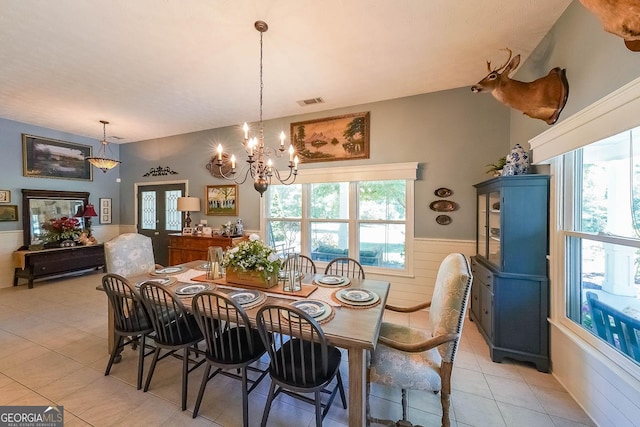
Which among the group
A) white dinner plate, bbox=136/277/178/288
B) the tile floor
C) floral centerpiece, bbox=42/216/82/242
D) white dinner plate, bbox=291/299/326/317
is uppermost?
floral centerpiece, bbox=42/216/82/242

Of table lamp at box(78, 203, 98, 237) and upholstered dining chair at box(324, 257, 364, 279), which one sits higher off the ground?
table lamp at box(78, 203, 98, 237)

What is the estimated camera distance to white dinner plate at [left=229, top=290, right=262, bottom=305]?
184cm

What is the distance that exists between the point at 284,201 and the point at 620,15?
3.90 metres

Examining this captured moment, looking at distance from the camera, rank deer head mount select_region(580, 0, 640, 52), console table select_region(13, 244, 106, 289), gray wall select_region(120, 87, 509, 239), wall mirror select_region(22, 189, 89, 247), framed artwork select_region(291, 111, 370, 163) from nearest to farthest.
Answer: deer head mount select_region(580, 0, 640, 52), gray wall select_region(120, 87, 509, 239), framed artwork select_region(291, 111, 370, 163), console table select_region(13, 244, 106, 289), wall mirror select_region(22, 189, 89, 247)

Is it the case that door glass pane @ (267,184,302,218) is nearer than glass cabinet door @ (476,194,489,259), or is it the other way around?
glass cabinet door @ (476,194,489,259)

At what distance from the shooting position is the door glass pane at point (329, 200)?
12.9ft

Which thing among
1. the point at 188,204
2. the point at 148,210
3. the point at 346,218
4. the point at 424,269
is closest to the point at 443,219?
the point at 424,269

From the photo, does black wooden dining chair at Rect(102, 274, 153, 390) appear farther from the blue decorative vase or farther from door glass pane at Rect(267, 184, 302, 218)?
the blue decorative vase

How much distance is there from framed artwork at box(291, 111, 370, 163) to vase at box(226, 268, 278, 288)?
237 centimetres

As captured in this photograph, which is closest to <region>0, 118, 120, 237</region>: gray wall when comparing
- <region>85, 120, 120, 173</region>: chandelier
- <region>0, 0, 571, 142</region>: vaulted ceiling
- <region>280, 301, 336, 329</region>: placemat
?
<region>85, 120, 120, 173</region>: chandelier

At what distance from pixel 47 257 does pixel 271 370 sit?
5466 millimetres

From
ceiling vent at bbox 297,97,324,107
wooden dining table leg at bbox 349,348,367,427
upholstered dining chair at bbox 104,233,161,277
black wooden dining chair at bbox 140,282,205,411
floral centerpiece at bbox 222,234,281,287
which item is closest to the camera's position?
wooden dining table leg at bbox 349,348,367,427

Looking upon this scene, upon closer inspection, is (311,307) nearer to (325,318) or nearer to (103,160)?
(325,318)

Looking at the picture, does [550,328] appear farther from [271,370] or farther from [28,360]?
[28,360]
